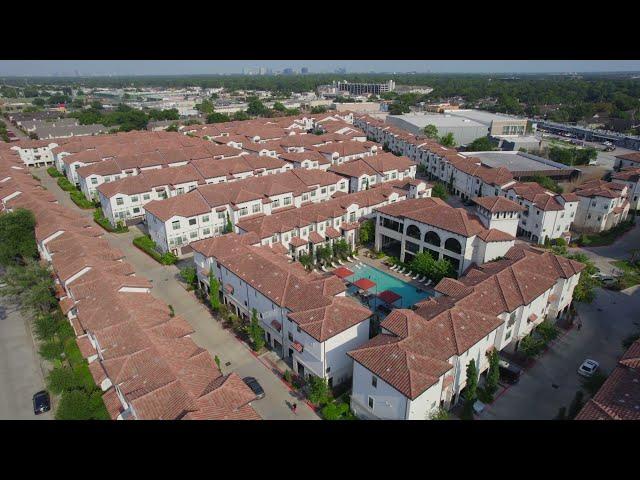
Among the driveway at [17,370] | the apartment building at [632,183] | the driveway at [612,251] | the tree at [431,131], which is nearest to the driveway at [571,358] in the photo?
the driveway at [612,251]

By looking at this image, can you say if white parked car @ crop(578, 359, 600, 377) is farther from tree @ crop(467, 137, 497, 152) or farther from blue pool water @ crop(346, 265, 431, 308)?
tree @ crop(467, 137, 497, 152)

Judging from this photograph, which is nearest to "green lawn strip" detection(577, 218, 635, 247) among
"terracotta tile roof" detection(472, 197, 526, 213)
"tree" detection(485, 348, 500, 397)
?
"terracotta tile roof" detection(472, 197, 526, 213)

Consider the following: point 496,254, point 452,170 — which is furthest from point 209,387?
point 452,170

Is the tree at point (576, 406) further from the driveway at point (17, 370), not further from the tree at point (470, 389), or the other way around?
the driveway at point (17, 370)

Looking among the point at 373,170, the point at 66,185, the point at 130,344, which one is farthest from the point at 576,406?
the point at 66,185

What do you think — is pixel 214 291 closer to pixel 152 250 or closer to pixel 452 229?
pixel 152 250
